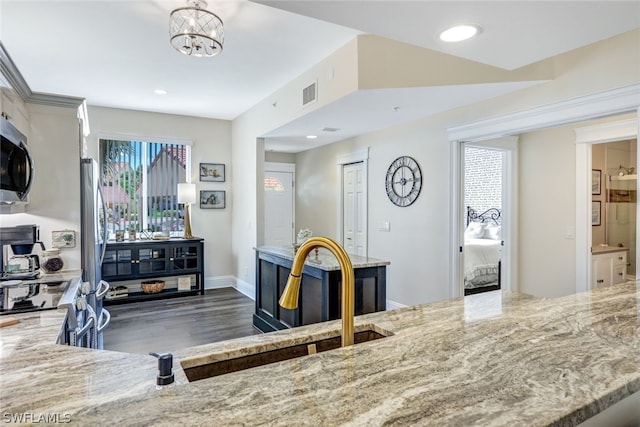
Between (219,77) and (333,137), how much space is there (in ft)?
6.24

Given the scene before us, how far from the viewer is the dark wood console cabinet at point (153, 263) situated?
5.21 m

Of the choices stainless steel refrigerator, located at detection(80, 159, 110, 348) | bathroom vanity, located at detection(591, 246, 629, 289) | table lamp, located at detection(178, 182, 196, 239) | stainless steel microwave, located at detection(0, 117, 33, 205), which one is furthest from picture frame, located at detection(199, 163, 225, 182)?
bathroom vanity, located at detection(591, 246, 629, 289)

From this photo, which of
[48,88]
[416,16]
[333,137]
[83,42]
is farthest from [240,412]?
[48,88]

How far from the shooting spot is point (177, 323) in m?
4.35

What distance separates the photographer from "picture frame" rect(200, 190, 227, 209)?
608cm

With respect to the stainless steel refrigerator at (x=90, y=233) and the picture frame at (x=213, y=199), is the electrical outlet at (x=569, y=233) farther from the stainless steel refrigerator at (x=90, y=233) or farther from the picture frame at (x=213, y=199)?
the picture frame at (x=213, y=199)

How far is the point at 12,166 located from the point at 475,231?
6764 millimetres

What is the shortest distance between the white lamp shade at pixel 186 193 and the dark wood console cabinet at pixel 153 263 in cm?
61

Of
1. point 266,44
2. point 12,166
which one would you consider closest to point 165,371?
point 12,166

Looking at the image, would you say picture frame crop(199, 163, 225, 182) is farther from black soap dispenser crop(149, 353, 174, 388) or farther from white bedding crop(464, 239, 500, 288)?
black soap dispenser crop(149, 353, 174, 388)

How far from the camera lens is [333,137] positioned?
5480 mm

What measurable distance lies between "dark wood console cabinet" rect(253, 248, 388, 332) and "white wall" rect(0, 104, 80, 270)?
175 centimetres

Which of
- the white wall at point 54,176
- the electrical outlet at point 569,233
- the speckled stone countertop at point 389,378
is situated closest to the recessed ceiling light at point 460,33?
the speckled stone countertop at point 389,378

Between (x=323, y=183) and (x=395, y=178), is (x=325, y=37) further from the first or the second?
(x=323, y=183)
